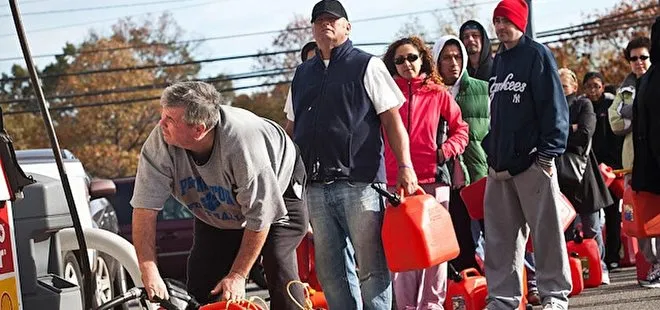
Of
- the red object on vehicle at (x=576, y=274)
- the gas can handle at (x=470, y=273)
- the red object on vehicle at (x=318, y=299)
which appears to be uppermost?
the gas can handle at (x=470, y=273)

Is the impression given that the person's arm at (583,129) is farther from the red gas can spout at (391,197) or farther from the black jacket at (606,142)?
the red gas can spout at (391,197)

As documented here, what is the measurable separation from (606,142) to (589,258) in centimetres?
329

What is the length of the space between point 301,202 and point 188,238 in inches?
468

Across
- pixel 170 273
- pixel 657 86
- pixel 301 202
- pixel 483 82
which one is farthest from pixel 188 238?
pixel 301 202

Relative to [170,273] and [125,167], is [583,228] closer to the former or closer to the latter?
[170,273]

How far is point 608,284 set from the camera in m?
11.7

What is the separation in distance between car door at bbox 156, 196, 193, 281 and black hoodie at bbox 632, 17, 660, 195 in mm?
9916

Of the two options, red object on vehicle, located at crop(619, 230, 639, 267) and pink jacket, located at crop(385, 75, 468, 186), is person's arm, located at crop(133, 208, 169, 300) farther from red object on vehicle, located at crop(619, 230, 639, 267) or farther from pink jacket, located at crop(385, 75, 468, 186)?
red object on vehicle, located at crop(619, 230, 639, 267)

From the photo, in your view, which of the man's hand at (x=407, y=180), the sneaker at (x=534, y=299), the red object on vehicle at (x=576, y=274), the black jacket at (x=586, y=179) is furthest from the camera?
the black jacket at (x=586, y=179)

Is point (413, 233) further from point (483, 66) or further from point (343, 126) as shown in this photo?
point (483, 66)

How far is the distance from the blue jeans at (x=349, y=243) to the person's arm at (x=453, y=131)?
1.72 meters

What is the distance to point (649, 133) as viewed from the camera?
8742 mm

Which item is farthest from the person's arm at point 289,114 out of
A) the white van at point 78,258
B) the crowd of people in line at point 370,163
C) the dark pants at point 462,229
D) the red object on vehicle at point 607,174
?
the red object on vehicle at point 607,174

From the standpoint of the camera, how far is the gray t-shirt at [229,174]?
612 cm
